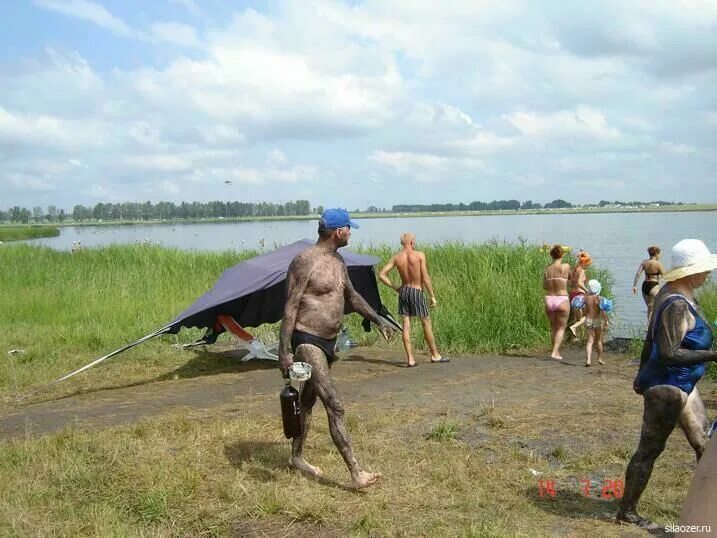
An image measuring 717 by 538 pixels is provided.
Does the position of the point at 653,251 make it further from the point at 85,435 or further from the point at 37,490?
the point at 37,490

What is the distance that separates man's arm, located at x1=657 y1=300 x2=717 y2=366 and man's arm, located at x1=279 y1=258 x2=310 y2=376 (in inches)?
88.5

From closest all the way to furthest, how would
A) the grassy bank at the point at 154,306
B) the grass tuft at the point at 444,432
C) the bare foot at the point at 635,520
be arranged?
the bare foot at the point at 635,520 < the grass tuft at the point at 444,432 < the grassy bank at the point at 154,306

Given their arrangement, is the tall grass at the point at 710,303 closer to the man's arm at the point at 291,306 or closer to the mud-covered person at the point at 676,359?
the mud-covered person at the point at 676,359

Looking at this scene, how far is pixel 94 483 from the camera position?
16.7 ft

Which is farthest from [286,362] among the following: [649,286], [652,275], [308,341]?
[652,275]

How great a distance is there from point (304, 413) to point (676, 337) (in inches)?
98.6

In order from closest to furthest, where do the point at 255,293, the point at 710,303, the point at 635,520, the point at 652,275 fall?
the point at 635,520, the point at 255,293, the point at 652,275, the point at 710,303

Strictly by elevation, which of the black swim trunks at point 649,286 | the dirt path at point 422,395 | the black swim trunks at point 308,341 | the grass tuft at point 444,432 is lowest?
the dirt path at point 422,395

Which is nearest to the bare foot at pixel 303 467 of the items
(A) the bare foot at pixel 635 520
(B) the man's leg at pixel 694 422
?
(A) the bare foot at pixel 635 520

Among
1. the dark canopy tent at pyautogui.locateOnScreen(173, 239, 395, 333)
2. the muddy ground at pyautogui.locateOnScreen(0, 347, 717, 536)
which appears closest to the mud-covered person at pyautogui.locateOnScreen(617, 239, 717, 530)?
the muddy ground at pyautogui.locateOnScreen(0, 347, 717, 536)

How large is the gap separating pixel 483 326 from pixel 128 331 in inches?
226

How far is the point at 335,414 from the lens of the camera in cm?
491

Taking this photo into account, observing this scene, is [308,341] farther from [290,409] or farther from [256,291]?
[256,291]

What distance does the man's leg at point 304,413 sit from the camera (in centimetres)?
496
